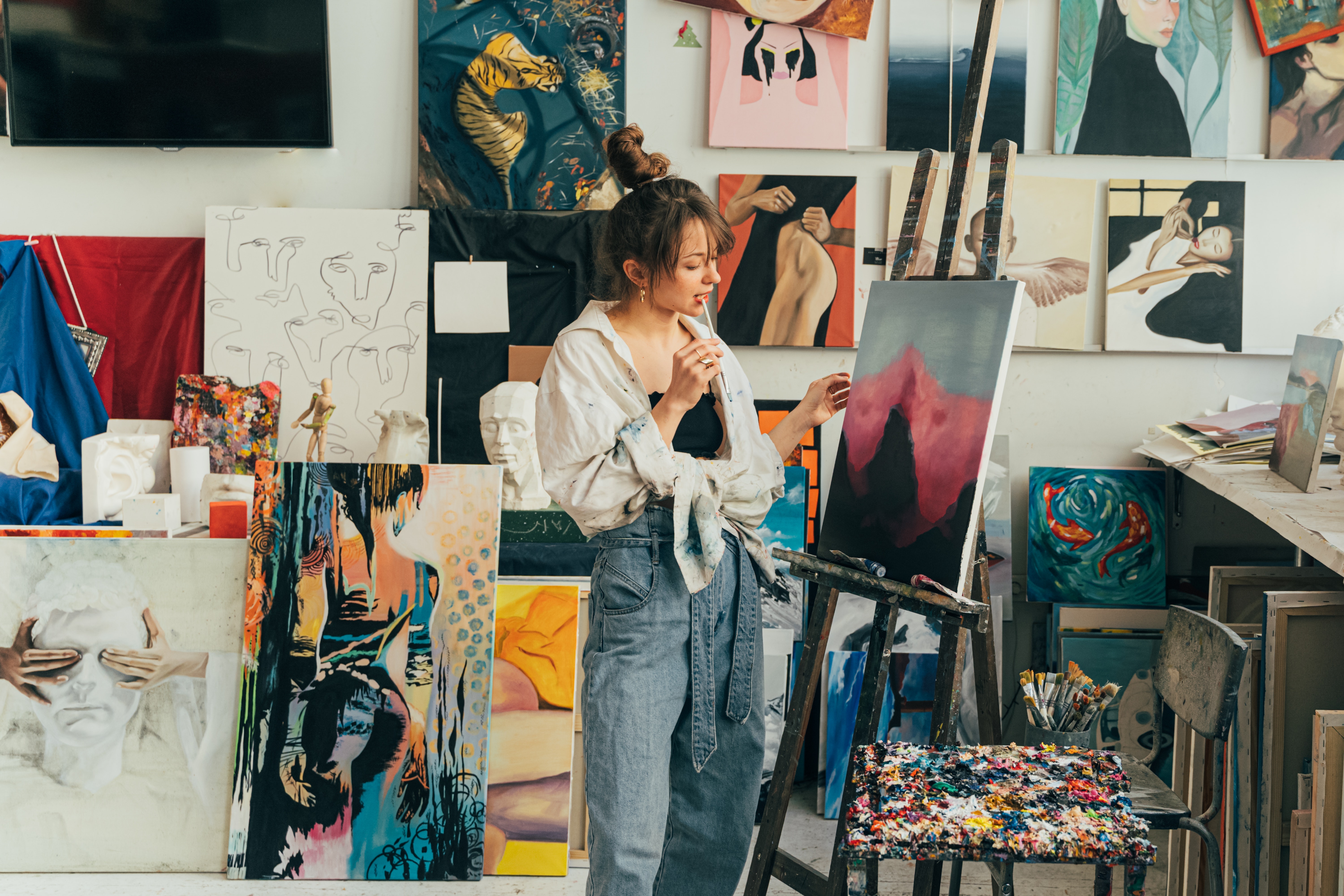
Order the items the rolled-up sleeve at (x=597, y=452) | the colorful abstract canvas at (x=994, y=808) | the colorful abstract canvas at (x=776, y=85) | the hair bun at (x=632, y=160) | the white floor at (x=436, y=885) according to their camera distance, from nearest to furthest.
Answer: the colorful abstract canvas at (x=994, y=808) < the rolled-up sleeve at (x=597, y=452) < the hair bun at (x=632, y=160) < the white floor at (x=436, y=885) < the colorful abstract canvas at (x=776, y=85)

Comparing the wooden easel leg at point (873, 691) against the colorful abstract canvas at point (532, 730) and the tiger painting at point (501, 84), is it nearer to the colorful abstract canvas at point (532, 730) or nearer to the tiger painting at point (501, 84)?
the colorful abstract canvas at point (532, 730)

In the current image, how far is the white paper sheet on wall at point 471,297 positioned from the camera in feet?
9.57

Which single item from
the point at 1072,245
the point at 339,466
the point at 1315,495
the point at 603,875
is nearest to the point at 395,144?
the point at 339,466

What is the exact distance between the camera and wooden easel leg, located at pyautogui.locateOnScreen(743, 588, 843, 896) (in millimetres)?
1771

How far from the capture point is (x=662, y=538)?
1503 mm

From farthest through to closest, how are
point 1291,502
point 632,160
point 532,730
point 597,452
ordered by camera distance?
point 532,730
point 1291,502
point 632,160
point 597,452

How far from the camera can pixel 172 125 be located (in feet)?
9.53

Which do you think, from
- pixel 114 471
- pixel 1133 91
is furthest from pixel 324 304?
pixel 1133 91

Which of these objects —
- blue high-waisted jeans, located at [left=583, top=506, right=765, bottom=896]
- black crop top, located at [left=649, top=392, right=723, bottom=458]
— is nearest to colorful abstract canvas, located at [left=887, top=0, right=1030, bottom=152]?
black crop top, located at [left=649, top=392, right=723, bottom=458]

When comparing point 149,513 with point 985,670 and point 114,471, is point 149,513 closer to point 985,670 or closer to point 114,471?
point 114,471

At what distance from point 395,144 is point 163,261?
776 millimetres

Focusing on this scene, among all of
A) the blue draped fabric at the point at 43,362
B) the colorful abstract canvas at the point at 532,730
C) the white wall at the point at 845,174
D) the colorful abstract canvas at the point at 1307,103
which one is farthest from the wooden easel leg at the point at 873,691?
the blue draped fabric at the point at 43,362

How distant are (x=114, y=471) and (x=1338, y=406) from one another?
2.96 m

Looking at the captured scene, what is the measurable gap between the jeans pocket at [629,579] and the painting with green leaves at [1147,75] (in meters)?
2.05
